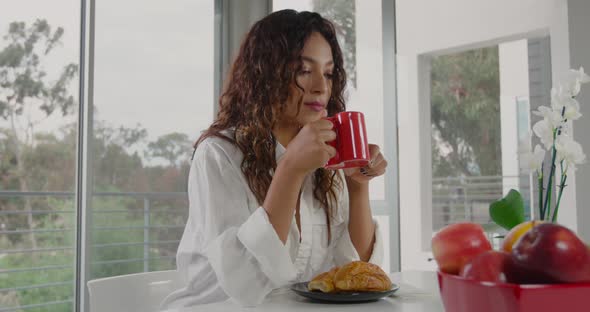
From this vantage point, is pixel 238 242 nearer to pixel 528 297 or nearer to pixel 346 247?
pixel 346 247

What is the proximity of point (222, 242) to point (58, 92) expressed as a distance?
165 inches

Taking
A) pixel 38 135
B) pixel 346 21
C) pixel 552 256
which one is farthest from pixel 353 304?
pixel 38 135

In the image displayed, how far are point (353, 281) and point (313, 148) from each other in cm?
28

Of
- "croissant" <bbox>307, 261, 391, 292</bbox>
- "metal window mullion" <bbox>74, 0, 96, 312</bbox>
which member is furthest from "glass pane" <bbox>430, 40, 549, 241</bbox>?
"croissant" <bbox>307, 261, 391, 292</bbox>

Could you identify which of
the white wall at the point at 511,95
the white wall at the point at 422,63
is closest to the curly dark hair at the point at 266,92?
the white wall at the point at 422,63

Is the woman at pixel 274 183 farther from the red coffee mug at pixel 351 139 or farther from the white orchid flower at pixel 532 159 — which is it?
the white orchid flower at pixel 532 159

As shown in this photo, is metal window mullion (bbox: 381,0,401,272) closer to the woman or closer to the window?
the window

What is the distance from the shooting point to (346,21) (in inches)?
138

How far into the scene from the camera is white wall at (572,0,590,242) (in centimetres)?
238

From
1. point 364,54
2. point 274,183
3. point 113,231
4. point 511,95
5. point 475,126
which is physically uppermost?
point 511,95

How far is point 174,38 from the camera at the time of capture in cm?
414

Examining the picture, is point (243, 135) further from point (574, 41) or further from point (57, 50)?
point (57, 50)

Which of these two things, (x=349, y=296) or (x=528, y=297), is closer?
(x=528, y=297)

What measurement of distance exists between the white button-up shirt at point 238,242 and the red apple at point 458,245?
0.51 metres
